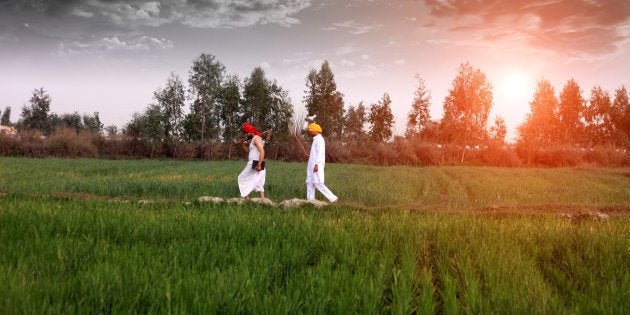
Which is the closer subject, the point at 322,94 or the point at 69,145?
the point at 69,145

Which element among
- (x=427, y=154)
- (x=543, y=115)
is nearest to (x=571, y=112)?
(x=543, y=115)

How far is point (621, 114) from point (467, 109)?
101 ft

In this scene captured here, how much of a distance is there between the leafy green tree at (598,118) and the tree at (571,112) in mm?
2524

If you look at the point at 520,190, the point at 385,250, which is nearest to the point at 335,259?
the point at 385,250

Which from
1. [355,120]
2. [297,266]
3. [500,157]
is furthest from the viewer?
[355,120]

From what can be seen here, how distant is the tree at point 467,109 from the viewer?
3875 cm

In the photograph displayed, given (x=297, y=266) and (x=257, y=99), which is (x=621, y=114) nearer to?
(x=257, y=99)

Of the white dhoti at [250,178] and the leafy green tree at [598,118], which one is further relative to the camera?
the leafy green tree at [598,118]

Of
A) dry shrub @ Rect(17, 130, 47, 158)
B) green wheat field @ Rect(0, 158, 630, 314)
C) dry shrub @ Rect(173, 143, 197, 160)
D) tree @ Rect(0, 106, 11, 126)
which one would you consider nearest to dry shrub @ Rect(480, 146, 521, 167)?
dry shrub @ Rect(173, 143, 197, 160)

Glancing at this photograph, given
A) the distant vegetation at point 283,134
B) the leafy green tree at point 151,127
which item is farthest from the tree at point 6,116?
the leafy green tree at point 151,127

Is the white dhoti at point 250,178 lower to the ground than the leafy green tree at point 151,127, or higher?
lower

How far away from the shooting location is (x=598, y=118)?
56.4 metres

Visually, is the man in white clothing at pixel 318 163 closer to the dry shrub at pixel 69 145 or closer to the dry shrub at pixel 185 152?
the dry shrub at pixel 185 152

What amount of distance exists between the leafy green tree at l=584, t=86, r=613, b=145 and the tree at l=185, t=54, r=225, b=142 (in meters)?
51.6
